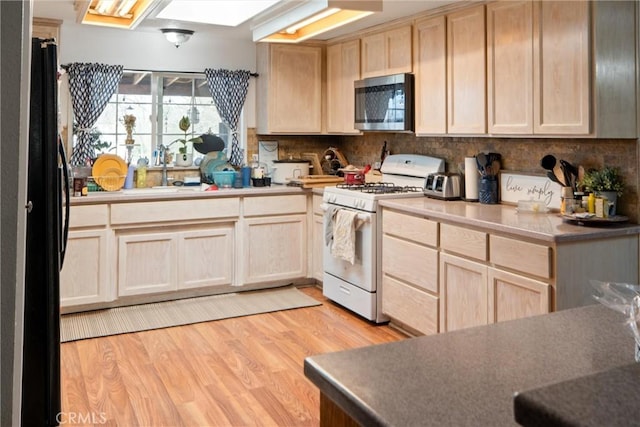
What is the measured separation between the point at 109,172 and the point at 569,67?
137 inches

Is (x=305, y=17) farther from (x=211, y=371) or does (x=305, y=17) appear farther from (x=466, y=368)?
(x=466, y=368)

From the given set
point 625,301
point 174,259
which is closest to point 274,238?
point 174,259

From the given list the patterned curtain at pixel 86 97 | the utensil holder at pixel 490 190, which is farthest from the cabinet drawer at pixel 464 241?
the patterned curtain at pixel 86 97

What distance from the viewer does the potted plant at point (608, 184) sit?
3.03m

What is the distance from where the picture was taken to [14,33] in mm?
913

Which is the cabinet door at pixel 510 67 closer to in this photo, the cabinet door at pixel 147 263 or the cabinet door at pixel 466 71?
the cabinet door at pixel 466 71

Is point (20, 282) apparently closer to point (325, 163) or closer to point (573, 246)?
point (573, 246)

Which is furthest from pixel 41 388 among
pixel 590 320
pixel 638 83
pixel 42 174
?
pixel 638 83

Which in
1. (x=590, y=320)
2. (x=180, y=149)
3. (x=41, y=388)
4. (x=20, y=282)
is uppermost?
(x=180, y=149)

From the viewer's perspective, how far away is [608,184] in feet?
9.94

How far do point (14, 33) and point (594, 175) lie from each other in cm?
296

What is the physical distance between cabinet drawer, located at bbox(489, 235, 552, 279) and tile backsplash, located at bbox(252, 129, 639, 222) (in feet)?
2.24

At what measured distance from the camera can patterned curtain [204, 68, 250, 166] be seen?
5.20 meters

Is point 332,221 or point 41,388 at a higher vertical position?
point 332,221
